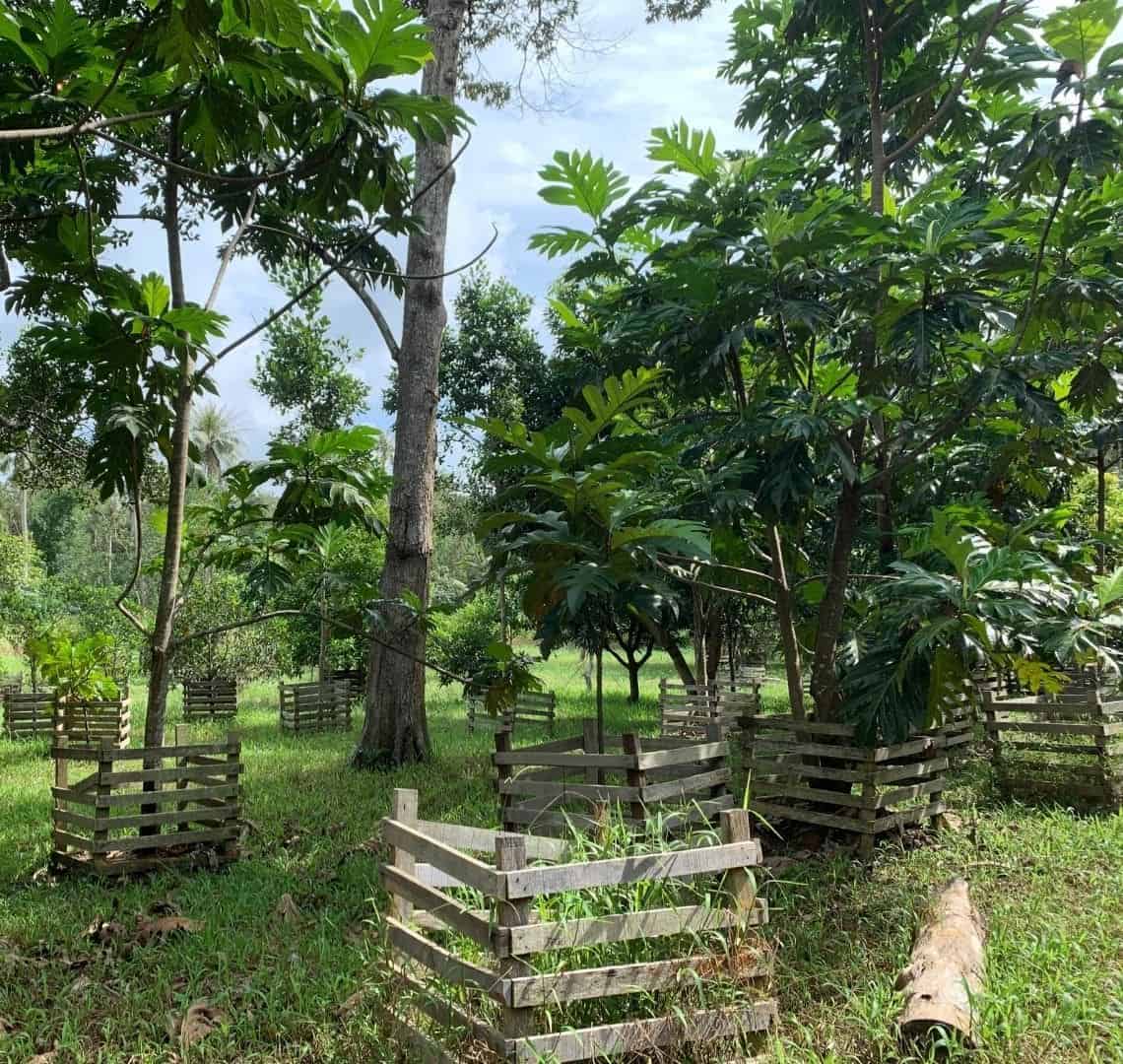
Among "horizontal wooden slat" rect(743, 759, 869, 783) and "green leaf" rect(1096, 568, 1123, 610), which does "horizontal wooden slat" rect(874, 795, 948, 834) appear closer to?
"horizontal wooden slat" rect(743, 759, 869, 783)

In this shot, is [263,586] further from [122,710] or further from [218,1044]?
[122,710]

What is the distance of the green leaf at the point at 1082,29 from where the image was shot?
16.8ft

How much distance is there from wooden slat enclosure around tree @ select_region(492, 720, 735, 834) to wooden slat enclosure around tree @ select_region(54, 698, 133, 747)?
9227 millimetres

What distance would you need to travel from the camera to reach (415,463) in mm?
11031

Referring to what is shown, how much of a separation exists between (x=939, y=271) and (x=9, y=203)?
5805mm

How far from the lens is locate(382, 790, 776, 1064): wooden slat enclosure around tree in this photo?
10.4ft

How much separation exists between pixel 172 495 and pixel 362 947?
10.0ft

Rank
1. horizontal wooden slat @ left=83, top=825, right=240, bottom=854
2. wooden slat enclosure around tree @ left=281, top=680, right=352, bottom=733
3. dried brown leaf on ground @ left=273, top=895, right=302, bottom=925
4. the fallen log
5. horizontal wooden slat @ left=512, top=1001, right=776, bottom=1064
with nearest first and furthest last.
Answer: horizontal wooden slat @ left=512, top=1001, right=776, bottom=1064 → the fallen log → dried brown leaf on ground @ left=273, top=895, right=302, bottom=925 → horizontal wooden slat @ left=83, top=825, right=240, bottom=854 → wooden slat enclosure around tree @ left=281, top=680, right=352, bottom=733

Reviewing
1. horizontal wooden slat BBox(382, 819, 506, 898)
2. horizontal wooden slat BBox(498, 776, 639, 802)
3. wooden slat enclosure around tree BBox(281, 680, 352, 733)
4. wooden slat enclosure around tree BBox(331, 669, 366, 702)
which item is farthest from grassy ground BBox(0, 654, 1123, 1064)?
wooden slat enclosure around tree BBox(331, 669, 366, 702)

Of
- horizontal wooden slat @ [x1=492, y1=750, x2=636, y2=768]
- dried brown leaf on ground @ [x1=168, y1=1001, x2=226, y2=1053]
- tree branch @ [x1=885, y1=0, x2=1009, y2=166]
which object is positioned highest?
tree branch @ [x1=885, y1=0, x2=1009, y2=166]

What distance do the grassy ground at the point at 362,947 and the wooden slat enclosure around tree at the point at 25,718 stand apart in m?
7.83

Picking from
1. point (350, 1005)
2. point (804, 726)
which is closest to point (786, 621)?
point (804, 726)

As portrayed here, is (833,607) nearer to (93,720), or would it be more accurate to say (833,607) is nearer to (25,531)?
(93,720)

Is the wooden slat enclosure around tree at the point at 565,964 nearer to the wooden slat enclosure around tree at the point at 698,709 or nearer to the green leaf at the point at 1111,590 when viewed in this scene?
the green leaf at the point at 1111,590
